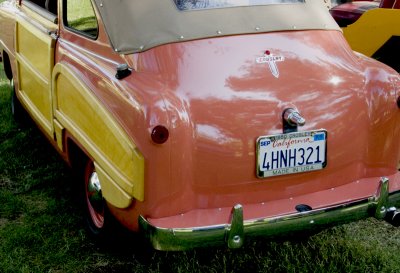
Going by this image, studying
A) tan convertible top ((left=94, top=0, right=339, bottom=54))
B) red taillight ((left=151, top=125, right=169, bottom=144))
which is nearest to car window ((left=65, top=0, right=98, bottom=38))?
tan convertible top ((left=94, top=0, right=339, bottom=54))

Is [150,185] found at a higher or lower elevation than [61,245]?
higher

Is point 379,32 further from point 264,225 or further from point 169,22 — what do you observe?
point 264,225

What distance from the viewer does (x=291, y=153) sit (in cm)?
304

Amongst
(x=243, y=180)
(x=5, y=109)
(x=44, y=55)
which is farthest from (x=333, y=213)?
(x=5, y=109)

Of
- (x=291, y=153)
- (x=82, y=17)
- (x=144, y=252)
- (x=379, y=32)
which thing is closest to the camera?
(x=291, y=153)

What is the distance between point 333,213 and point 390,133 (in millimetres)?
641

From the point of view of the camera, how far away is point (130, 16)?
10.8 ft

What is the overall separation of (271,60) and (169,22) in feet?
1.98

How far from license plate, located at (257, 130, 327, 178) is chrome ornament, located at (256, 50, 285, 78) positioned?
1.19 ft

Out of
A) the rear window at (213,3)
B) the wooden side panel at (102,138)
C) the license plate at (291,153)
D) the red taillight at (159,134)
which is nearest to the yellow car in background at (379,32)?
the rear window at (213,3)

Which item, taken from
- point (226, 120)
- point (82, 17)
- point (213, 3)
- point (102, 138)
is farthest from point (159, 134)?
point (82, 17)

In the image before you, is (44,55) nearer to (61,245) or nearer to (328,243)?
(61,245)

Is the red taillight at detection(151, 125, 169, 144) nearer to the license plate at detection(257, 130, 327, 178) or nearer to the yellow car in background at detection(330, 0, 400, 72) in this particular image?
the license plate at detection(257, 130, 327, 178)

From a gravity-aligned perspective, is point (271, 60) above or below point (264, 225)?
above
